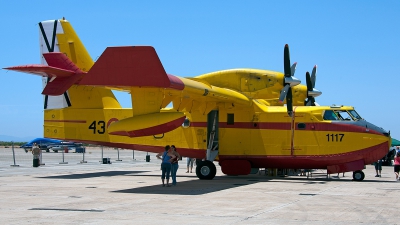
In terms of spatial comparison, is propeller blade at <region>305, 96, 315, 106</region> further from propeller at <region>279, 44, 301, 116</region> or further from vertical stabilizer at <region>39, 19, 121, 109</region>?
vertical stabilizer at <region>39, 19, 121, 109</region>

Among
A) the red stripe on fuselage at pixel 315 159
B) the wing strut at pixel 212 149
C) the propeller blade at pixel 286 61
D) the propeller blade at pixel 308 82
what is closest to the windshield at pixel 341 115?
the red stripe on fuselage at pixel 315 159

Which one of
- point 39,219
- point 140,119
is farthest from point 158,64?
point 39,219

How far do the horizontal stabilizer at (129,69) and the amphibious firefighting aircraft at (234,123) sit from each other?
4.12 metres

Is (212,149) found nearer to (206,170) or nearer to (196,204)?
(206,170)

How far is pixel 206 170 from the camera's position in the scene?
80.3ft

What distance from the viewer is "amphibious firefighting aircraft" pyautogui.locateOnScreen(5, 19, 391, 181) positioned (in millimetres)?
23797

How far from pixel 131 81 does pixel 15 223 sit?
766 cm

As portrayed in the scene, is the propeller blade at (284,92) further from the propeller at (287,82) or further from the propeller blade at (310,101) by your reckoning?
the propeller blade at (310,101)

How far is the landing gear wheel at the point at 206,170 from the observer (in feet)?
80.1

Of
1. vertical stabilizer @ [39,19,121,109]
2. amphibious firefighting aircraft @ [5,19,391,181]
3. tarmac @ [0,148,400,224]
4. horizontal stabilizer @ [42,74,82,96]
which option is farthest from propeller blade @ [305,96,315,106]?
horizontal stabilizer @ [42,74,82,96]

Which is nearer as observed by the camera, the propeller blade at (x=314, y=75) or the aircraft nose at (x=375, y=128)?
the aircraft nose at (x=375, y=128)

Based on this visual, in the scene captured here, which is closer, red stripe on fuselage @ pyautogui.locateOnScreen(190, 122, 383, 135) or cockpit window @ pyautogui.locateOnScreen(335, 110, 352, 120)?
red stripe on fuselage @ pyautogui.locateOnScreen(190, 122, 383, 135)

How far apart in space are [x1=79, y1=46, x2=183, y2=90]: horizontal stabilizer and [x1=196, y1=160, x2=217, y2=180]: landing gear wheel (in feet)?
23.9

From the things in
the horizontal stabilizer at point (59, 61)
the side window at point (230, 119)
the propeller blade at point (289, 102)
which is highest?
the horizontal stabilizer at point (59, 61)
